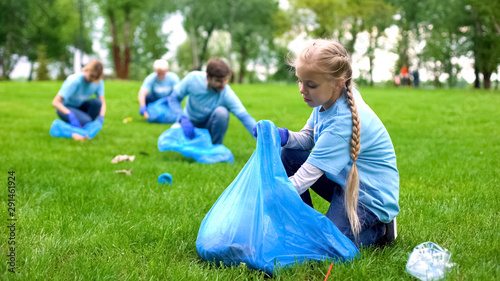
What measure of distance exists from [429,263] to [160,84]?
8.09 meters

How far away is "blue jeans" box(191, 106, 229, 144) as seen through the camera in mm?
5602

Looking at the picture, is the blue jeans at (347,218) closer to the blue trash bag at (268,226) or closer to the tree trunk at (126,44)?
the blue trash bag at (268,226)

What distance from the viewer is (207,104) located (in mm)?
5641

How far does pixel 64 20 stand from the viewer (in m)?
36.9

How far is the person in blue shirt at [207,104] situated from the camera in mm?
5328

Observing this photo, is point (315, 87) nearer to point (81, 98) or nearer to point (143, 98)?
point (81, 98)

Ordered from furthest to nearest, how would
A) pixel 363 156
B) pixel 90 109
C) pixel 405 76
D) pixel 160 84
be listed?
pixel 405 76 < pixel 160 84 < pixel 90 109 < pixel 363 156

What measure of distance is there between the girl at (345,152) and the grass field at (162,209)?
19 cm

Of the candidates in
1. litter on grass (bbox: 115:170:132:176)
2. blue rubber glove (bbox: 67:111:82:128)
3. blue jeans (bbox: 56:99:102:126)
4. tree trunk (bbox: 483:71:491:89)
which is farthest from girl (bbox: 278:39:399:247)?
tree trunk (bbox: 483:71:491:89)

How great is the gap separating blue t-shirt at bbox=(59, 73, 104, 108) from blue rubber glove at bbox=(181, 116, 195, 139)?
6.90 ft

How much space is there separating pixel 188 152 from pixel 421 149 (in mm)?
2850

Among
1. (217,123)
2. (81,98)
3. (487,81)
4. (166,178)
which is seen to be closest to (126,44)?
(487,81)

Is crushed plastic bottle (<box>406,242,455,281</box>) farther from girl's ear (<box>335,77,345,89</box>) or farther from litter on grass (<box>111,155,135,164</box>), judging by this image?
litter on grass (<box>111,155,135,164</box>)

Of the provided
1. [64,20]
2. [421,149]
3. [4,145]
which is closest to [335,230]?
[421,149]
